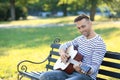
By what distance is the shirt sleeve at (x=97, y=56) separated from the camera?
579cm

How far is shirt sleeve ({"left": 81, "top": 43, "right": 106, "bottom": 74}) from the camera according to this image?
19.0 ft

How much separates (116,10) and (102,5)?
3219 millimetres

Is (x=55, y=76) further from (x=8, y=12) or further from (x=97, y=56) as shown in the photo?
(x=8, y=12)

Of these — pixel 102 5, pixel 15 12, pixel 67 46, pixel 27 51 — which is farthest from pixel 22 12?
pixel 67 46

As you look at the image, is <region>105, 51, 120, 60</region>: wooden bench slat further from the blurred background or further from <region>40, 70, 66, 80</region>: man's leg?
the blurred background

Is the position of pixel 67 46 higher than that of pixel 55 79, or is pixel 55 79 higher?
pixel 67 46

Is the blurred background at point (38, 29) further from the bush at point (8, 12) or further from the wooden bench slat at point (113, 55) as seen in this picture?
the wooden bench slat at point (113, 55)

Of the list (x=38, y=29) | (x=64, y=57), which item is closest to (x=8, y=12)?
(x=38, y=29)

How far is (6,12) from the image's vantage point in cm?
4659

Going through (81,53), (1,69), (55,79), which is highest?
(81,53)

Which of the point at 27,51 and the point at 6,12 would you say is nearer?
the point at 27,51

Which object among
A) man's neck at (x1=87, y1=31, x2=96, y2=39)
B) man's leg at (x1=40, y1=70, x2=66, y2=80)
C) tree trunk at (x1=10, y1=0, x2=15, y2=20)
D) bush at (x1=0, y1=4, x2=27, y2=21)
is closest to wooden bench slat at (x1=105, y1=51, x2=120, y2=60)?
man's neck at (x1=87, y1=31, x2=96, y2=39)

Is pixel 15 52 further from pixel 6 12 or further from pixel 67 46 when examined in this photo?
pixel 6 12

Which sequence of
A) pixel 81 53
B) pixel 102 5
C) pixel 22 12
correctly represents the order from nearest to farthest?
pixel 81 53
pixel 102 5
pixel 22 12
